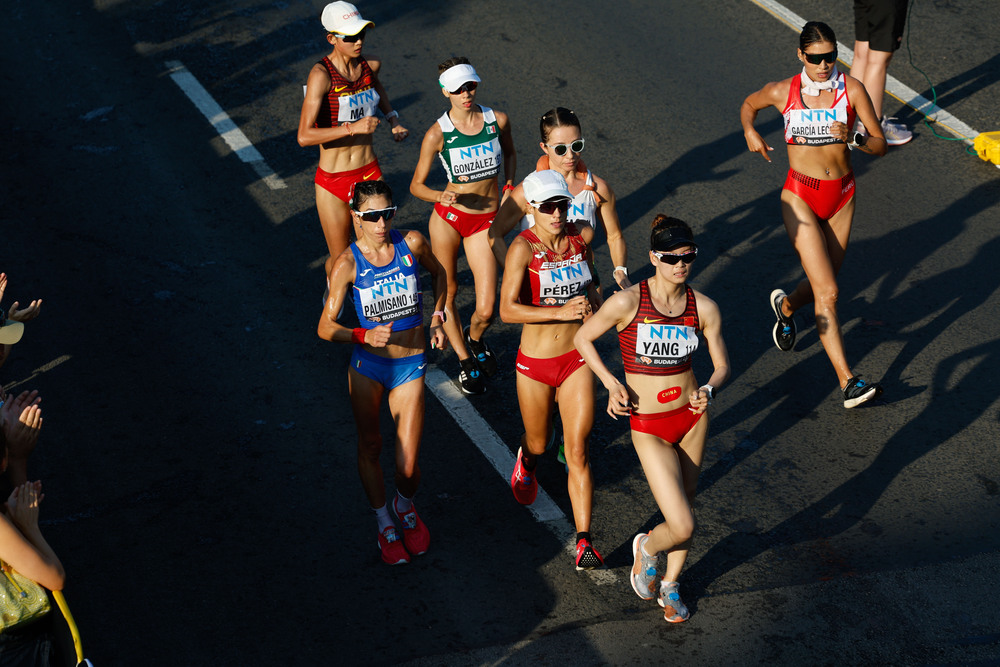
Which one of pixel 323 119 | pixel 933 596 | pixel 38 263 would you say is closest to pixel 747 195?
pixel 323 119

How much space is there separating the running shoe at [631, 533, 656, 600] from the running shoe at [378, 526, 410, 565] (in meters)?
1.55

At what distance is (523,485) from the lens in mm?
7863

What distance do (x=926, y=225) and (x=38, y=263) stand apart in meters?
8.87

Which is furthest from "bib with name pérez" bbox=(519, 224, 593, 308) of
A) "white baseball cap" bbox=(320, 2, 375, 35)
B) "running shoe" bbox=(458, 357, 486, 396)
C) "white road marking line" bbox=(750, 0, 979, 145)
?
"white road marking line" bbox=(750, 0, 979, 145)

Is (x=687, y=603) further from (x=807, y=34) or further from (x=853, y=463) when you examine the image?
(x=807, y=34)

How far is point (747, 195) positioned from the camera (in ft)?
38.6

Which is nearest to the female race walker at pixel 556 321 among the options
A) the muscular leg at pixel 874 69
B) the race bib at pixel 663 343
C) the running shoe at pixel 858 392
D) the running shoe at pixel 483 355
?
the race bib at pixel 663 343

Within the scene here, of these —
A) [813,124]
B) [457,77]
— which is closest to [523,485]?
[457,77]

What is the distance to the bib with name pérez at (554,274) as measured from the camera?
7.33m

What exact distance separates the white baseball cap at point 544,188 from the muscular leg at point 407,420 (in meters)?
1.45

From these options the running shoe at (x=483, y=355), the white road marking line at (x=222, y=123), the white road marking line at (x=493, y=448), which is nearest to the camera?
the white road marking line at (x=493, y=448)

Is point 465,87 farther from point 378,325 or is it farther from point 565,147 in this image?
point 378,325

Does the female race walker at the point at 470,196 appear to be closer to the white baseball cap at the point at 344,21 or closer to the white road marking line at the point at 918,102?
the white baseball cap at the point at 344,21

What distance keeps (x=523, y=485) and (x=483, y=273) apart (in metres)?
2.08
